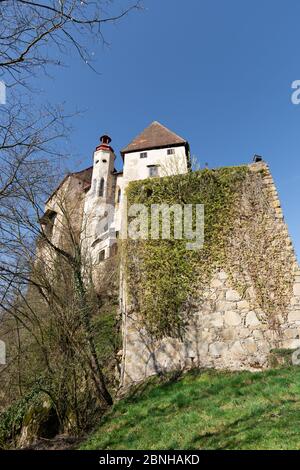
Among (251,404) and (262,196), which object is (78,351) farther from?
(262,196)

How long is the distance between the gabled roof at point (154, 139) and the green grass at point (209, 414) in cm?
1699

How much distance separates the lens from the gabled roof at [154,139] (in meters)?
20.2

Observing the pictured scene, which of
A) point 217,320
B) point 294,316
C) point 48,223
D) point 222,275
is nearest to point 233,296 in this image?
point 222,275

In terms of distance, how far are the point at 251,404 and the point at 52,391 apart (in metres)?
3.70

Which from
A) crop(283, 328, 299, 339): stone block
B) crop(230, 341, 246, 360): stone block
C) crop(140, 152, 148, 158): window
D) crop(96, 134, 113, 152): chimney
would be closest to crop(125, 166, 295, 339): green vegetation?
crop(283, 328, 299, 339): stone block

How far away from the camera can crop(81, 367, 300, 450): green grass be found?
10.5 feet

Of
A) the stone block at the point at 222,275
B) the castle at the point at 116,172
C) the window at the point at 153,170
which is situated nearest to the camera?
the stone block at the point at 222,275

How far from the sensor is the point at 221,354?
19.9 ft

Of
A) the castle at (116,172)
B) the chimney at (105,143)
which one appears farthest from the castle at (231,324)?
the chimney at (105,143)

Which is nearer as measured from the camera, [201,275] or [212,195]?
[201,275]

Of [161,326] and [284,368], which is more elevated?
[161,326]

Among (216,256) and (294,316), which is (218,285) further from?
(294,316)

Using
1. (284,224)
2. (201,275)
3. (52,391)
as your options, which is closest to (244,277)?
(201,275)

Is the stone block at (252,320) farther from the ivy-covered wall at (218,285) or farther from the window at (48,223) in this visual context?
the window at (48,223)
